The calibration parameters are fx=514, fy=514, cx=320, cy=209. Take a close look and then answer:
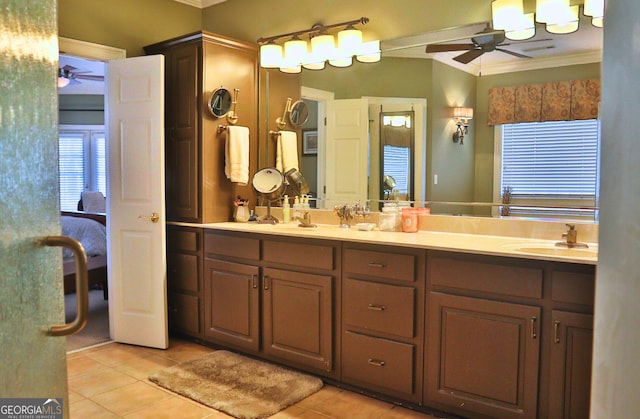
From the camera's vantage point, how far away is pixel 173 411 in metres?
2.57

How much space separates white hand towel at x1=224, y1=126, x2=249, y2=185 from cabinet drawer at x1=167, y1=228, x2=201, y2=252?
0.47m

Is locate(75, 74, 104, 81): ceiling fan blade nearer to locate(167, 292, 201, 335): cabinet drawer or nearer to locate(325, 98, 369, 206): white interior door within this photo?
locate(167, 292, 201, 335): cabinet drawer

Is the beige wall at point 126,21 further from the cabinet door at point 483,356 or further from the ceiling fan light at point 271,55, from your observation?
the cabinet door at point 483,356

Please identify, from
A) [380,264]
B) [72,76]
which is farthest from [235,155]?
[72,76]

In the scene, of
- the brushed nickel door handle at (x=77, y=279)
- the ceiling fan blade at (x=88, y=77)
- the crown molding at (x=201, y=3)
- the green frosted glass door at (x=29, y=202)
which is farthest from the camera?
the ceiling fan blade at (x=88, y=77)

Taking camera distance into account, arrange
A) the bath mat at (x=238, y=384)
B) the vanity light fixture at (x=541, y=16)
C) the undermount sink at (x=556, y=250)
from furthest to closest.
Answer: the bath mat at (x=238, y=384), the vanity light fixture at (x=541, y=16), the undermount sink at (x=556, y=250)

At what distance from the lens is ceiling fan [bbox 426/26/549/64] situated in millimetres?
2771

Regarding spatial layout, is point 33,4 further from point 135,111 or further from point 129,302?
point 129,302

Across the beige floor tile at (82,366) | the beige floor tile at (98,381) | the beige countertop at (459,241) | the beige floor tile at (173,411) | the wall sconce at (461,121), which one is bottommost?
the beige floor tile at (82,366)

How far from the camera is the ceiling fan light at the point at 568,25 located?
2535 millimetres

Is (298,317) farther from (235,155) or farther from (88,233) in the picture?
(88,233)

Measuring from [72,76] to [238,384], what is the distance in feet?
17.2

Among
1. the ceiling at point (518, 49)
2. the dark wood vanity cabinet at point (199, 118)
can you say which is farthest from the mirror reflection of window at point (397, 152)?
the dark wood vanity cabinet at point (199, 118)

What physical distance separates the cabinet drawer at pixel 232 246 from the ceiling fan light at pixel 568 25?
200 cm
